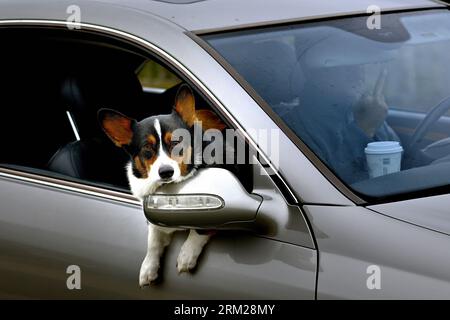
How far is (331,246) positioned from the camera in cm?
287

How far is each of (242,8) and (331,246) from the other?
1.02 meters

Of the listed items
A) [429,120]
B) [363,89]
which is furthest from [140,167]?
[429,120]

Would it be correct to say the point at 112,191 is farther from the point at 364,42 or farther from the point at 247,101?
the point at 364,42

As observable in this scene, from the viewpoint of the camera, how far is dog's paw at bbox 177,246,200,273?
121 inches

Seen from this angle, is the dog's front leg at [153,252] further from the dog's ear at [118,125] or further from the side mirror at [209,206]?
the dog's ear at [118,125]

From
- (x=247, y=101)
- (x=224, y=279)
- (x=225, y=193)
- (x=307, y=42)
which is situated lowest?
(x=224, y=279)

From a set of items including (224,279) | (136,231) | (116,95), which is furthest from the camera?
(116,95)

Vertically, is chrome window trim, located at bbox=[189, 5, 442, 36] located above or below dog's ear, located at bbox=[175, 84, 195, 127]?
above

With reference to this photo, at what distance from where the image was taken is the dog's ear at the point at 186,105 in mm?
3209

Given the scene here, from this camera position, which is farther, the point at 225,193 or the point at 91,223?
the point at 91,223

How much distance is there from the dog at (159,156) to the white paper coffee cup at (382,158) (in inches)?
16.9

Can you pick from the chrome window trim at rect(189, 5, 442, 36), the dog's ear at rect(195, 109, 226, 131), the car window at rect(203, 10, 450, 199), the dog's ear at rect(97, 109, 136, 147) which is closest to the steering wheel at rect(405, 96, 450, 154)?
the car window at rect(203, 10, 450, 199)

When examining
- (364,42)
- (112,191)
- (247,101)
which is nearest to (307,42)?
(364,42)

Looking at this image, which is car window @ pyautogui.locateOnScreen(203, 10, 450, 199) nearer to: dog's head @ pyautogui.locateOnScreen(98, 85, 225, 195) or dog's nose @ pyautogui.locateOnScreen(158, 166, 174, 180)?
dog's head @ pyautogui.locateOnScreen(98, 85, 225, 195)
